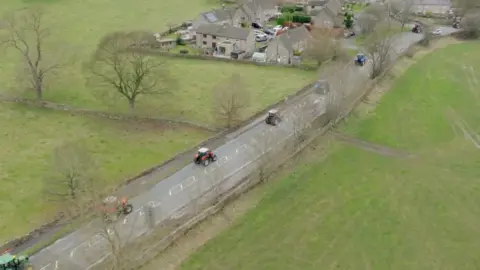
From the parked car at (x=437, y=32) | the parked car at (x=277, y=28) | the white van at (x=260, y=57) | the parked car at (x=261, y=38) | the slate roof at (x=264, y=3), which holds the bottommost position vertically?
the white van at (x=260, y=57)

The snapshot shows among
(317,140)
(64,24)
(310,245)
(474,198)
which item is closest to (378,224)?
(310,245)

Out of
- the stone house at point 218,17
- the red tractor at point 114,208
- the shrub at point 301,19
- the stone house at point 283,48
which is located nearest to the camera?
the red tractor at point 114,208

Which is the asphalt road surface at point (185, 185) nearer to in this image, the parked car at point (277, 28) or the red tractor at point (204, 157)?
the red tractor at point (204, 157)

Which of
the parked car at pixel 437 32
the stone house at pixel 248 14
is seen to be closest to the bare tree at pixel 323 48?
the stone house at pixel 248 14

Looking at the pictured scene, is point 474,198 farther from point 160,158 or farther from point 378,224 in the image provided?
point 160,158

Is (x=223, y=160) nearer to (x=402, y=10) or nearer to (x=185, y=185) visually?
(x=185, y=185)

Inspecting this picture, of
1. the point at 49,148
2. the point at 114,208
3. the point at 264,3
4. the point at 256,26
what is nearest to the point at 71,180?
the point at 114,208

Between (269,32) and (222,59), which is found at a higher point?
(269,32)
